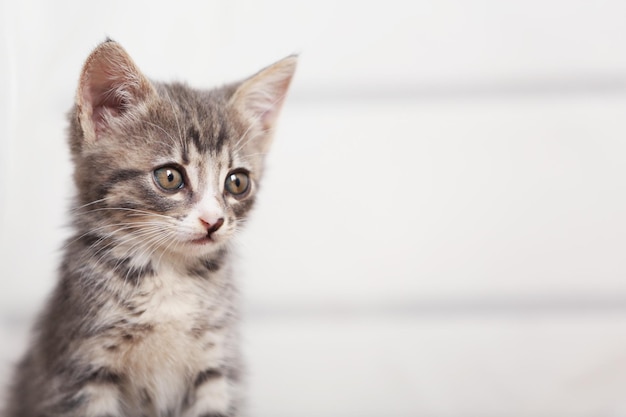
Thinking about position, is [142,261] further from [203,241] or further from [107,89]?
[107,89]

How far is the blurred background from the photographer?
1.31m

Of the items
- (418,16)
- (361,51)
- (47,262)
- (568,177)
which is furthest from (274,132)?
(568,177)

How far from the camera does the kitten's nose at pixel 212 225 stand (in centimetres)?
99

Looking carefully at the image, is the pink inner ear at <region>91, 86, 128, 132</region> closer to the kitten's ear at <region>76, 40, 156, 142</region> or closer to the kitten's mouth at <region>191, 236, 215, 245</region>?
the kitten's ear at <region>76, 40, 156, 142</region>

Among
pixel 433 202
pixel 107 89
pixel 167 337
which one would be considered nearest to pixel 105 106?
pixel 107 89

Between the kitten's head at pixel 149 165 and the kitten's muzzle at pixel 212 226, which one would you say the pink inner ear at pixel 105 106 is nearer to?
the kitten's head at pixel 149 165

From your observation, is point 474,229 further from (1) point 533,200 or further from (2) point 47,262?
(2) point 47,262

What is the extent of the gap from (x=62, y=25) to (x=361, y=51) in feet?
1.84

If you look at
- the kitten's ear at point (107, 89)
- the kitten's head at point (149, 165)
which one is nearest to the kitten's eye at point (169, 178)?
the kitten's head at point (149, 165)

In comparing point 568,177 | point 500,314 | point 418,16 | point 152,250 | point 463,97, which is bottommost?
point 500,314

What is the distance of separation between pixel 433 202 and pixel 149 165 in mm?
573

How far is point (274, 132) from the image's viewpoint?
1231 millimetres

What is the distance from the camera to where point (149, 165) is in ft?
3.38

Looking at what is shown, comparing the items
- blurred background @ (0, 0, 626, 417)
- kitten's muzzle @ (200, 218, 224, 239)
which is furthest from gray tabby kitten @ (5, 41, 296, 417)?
blurred background @ (0, 0, 626, 417)
